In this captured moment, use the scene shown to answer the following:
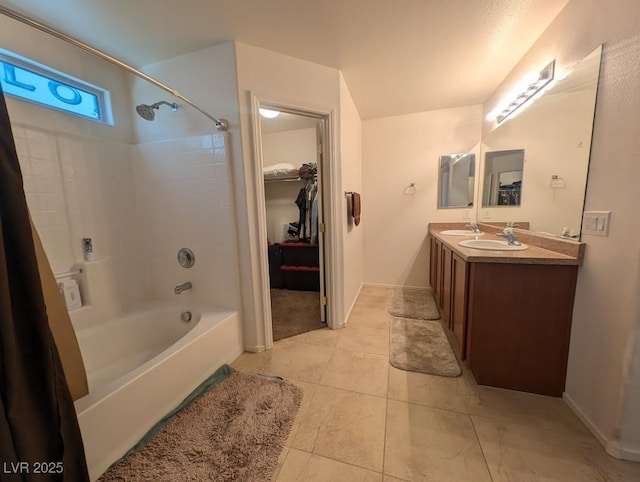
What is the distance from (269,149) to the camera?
12.4 ft

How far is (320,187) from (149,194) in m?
1.49

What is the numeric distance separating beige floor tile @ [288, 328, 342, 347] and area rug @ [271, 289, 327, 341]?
0.23 ft

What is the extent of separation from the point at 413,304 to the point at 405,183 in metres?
1.59

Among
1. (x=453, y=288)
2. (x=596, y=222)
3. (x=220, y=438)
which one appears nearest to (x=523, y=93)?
(x=596, y=222)

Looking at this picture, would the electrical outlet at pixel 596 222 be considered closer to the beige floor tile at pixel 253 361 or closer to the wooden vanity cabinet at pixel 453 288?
the wooden vanity cabinet at pixel 453 288

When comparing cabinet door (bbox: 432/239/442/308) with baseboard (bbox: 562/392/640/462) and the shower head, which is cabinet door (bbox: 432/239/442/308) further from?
the shower head

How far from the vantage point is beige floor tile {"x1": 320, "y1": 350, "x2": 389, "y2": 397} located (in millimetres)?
1579

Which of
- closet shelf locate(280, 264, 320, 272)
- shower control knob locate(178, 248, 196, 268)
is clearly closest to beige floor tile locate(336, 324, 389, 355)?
closet shelf locate(280, 264, 320, 272)

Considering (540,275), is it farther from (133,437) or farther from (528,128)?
(133,437)

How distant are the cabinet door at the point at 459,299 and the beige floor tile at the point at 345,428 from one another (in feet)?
2.40

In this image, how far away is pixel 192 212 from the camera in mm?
1944

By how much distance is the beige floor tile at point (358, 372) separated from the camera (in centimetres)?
158

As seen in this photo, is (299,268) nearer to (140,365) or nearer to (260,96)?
(140,365)

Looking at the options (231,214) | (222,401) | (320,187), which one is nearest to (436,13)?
(320,187)
